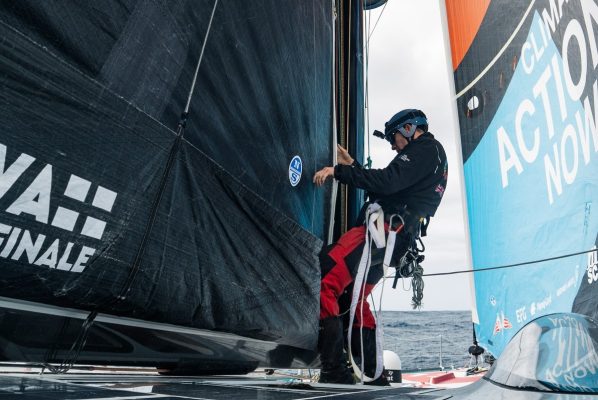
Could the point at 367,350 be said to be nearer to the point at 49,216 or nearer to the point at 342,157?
the point at 342,157

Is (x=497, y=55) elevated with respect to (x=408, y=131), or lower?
elevated

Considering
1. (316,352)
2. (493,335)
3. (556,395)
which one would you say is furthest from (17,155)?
(493,335)

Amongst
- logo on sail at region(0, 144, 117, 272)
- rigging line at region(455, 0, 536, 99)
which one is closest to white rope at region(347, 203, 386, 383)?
logo on sail at region(0, 144, 117, 272)

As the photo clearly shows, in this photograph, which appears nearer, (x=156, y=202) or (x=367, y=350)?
(x=156, y=202)

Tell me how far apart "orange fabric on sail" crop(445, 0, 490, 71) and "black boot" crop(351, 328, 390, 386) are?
3.70 meters

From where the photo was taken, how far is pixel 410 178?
222cm

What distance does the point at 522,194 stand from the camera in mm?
4012

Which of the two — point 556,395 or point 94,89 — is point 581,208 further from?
point 94,89

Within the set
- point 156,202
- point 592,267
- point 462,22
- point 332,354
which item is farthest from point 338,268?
point 462,22

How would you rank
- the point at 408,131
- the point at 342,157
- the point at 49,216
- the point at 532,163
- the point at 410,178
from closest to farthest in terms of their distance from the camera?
the point at 49,216
the point at 410,178
the point at 408,131
the point at 342,157
the point at 532,163

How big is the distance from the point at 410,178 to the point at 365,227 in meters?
0.31

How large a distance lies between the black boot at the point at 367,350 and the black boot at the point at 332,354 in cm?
19

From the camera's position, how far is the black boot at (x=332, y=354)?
6.79 feet

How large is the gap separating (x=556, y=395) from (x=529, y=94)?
11.9ft
